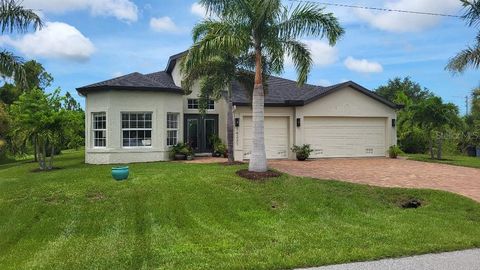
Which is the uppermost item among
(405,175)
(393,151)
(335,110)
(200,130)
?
(335,110)

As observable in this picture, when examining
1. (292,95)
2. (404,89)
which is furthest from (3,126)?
(404,89)

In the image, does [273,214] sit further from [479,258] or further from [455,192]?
[455,192]

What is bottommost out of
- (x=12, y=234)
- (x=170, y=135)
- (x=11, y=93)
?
(x=12, y=234)

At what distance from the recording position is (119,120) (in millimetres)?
19375

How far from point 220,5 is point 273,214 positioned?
7258 mm

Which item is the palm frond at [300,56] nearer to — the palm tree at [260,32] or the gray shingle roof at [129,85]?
the palm tree at [260,32]

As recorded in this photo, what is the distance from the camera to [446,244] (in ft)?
22.9

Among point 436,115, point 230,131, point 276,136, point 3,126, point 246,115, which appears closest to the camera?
point 230,131

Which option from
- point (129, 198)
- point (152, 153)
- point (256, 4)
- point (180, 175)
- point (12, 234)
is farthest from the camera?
point (152, 153)

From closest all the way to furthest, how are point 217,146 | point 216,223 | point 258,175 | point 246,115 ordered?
1. point 216,223
2. point 258,175
3. point 246,115
4. point 217,146

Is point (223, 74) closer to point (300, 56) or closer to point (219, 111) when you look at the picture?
point (300, 56)

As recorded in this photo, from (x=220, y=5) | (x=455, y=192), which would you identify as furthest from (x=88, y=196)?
(x=455, y=192)

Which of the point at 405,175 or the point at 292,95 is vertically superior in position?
the point at 292,95

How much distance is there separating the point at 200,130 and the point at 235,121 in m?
3.54
